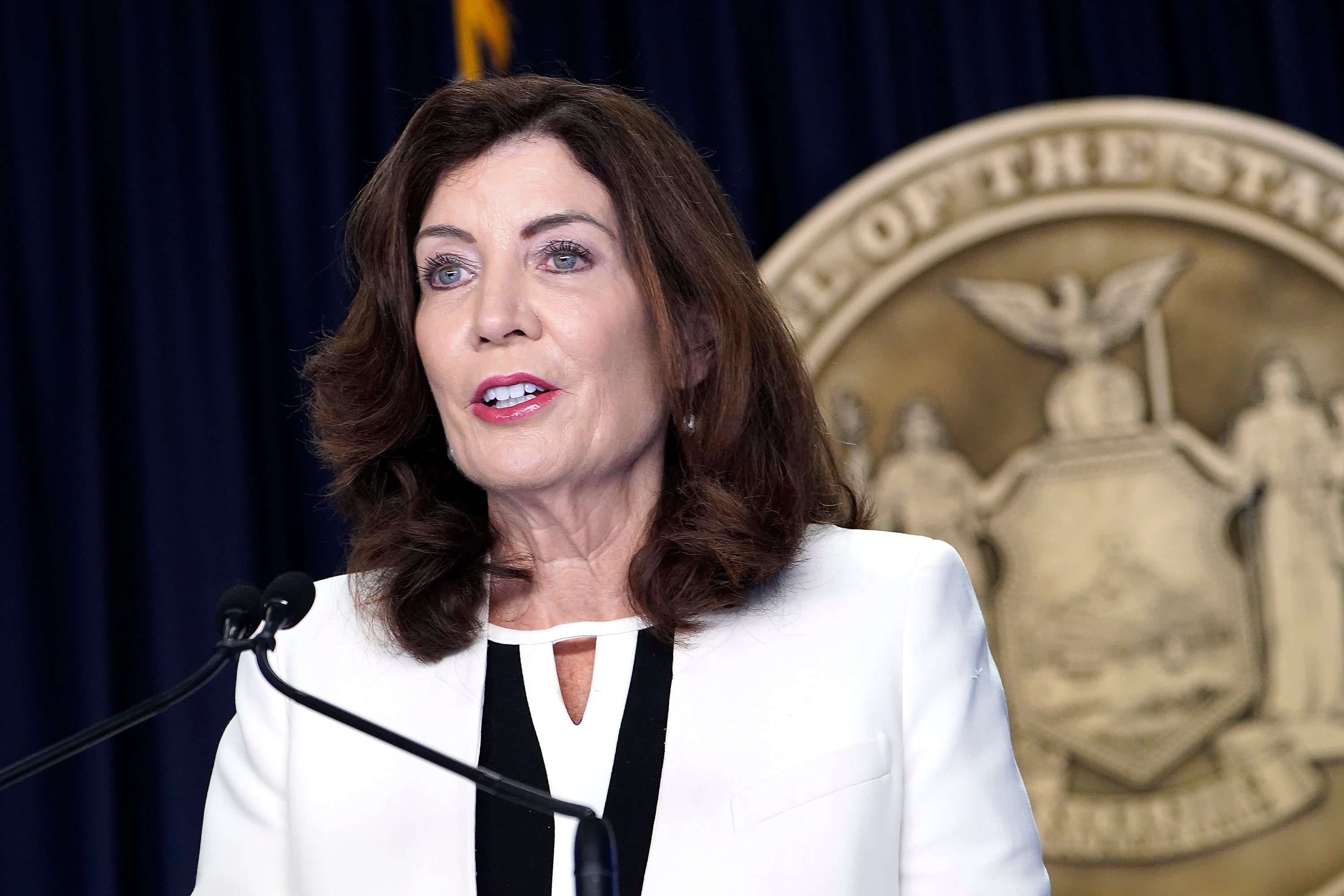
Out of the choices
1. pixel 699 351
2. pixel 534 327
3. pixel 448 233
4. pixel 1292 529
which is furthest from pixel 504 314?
pixel 1292 529

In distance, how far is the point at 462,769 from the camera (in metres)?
1.02

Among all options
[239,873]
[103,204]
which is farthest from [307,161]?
[239,873]

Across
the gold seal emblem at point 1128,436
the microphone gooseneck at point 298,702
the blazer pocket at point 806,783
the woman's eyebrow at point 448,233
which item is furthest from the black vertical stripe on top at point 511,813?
the gold seal emblem at point 1128,436

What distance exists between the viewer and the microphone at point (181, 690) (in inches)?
39.2

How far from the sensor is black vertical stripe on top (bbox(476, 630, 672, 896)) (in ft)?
4.47

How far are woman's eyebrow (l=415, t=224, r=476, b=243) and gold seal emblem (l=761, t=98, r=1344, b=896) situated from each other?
121 centimetres

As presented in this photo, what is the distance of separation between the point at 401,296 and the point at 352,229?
0.50 feet

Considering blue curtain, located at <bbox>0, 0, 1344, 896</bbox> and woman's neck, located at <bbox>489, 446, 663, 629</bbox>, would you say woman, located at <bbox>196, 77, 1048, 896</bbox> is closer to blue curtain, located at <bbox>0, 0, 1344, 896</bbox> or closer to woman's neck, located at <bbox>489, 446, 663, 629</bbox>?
woman's neck, located at <bbox>489, 446, 663, 629</bbox>

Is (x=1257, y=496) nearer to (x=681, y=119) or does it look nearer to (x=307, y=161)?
(x=681, y=119)

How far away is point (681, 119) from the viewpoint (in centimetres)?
281

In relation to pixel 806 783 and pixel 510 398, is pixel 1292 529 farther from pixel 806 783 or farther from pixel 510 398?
pixel 510 398

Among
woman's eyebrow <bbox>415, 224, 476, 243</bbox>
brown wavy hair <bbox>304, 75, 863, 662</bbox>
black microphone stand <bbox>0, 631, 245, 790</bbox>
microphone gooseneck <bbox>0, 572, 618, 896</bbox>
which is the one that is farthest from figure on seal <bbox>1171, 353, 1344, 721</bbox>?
black microphone stand <bbox>0, 631, 245, 790</bbox>

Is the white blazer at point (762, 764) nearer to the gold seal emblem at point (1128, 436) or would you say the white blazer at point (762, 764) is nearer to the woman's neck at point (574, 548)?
the woman's neck at point (574, 548)

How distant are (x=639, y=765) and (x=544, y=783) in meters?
0.09
